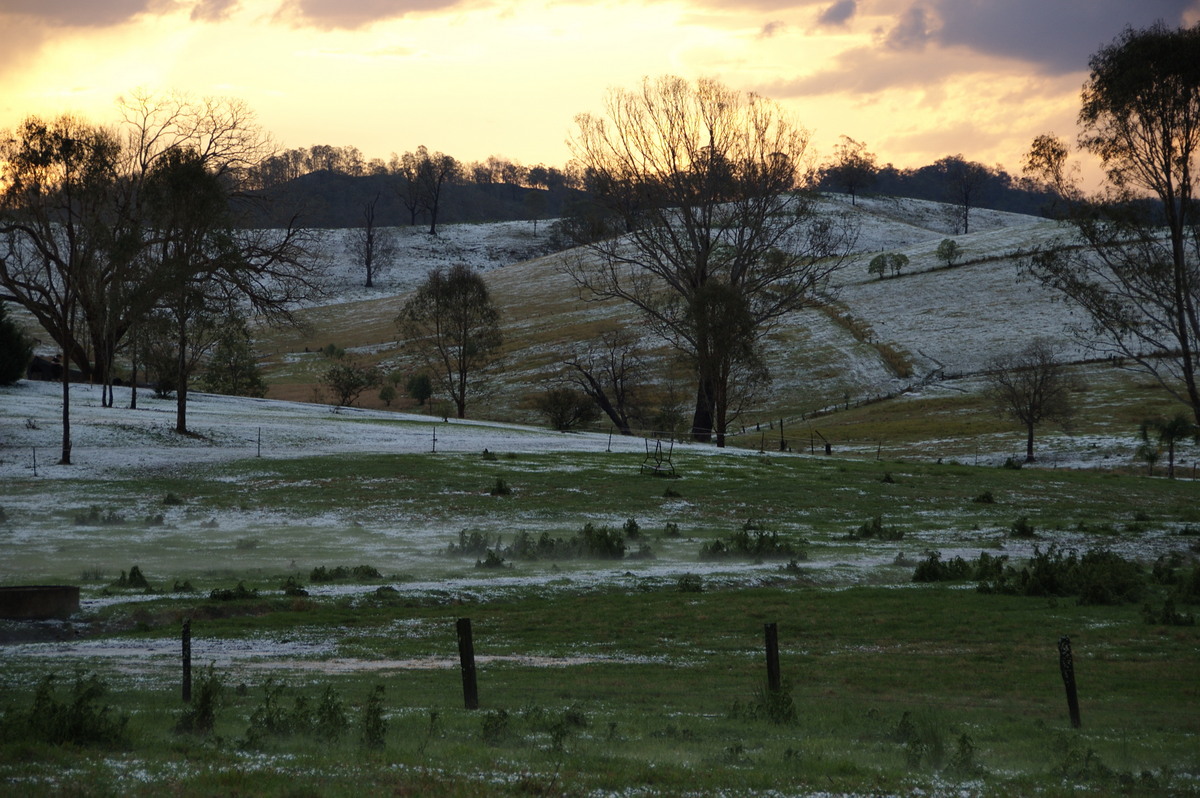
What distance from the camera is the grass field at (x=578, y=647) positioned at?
9.88 metres

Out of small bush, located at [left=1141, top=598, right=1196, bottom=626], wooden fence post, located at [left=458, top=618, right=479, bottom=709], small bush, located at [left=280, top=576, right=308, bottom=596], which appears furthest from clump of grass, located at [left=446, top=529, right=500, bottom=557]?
small bush, located at [left=1141, top=598, right=1196, bottom=626]

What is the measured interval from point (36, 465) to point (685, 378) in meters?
72.8

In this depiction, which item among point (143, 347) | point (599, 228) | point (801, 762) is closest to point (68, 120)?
point (143, 347)

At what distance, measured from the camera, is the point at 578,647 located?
61.6 feet

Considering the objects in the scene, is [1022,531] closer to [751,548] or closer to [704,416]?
[751,548]

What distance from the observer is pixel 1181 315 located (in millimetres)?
33656

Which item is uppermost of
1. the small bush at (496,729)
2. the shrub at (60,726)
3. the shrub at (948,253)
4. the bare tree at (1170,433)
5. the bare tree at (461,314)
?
the shrub at (948,253)

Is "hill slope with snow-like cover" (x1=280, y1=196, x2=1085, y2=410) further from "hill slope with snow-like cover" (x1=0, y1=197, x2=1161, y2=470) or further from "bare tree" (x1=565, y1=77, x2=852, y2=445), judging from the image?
"bare tree" (x1=565, y1=77, x2=852, y2=445)

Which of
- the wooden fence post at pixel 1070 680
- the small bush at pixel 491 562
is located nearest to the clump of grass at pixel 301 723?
the wooden fence post at pixel 1070 680

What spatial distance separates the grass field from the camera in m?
9.88

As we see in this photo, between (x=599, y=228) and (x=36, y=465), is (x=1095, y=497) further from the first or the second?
(x=36, y=465)

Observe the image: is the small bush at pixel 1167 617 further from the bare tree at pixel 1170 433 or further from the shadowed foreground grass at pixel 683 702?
the bare tree at pixel 1170 433

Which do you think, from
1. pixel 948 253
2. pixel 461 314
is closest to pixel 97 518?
pixel 461 314

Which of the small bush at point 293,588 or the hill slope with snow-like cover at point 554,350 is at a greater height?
the hill slope with snow-like cover at point 554,350
